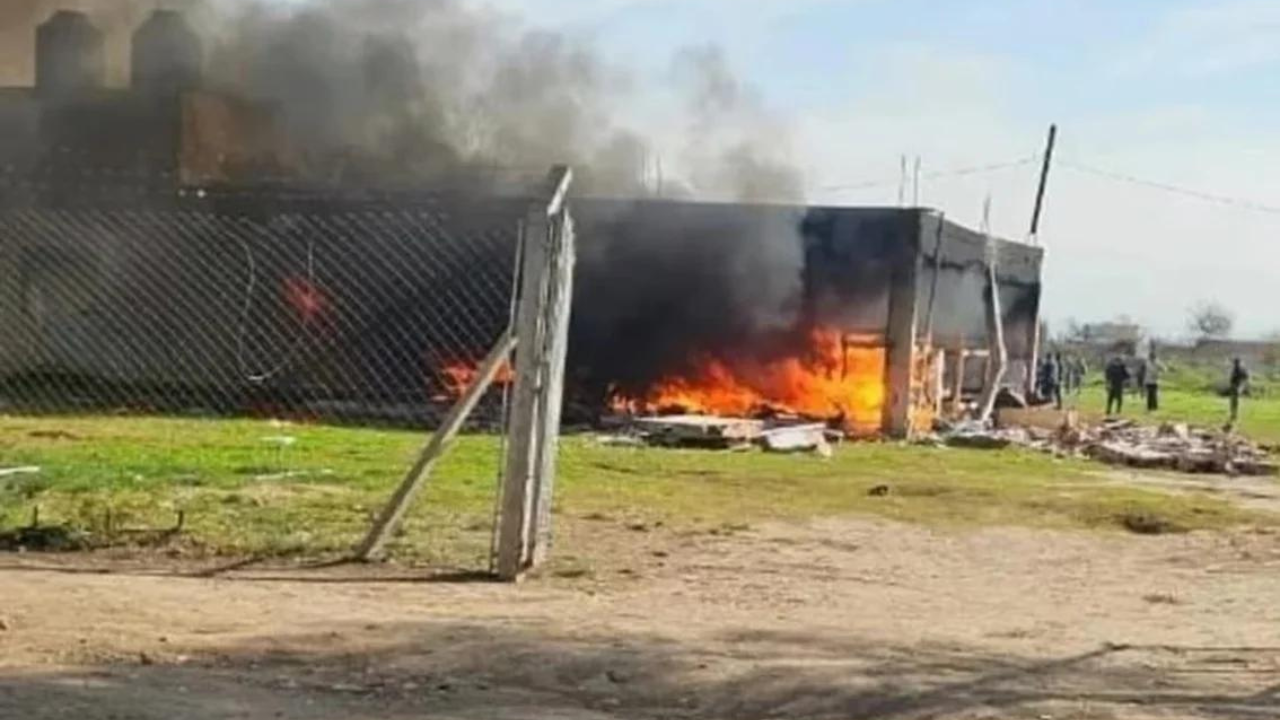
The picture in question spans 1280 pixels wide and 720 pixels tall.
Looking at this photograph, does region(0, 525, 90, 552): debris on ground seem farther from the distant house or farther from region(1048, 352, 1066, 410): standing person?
the distant house

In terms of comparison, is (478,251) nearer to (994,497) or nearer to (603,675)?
(994,497)

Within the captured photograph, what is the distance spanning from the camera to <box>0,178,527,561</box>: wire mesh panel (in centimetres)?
2230

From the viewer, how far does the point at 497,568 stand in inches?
339

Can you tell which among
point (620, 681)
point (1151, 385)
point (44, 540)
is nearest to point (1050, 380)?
point (1151, 385)

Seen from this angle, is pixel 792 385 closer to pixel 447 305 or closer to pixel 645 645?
pixel 447 305

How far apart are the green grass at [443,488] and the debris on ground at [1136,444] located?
126cm

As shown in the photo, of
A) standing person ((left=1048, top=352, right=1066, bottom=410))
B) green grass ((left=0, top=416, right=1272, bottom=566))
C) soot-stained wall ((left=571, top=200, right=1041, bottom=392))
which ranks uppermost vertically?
soot-stained wall ((left=571, top=200, right=1041, bottom=392))

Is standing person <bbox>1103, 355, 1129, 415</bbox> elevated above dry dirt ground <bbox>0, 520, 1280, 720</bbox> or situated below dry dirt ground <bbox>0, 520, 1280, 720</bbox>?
above

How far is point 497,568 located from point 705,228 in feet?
66.9

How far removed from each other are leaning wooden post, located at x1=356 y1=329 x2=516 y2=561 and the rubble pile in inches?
594

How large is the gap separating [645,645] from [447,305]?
1950 cm

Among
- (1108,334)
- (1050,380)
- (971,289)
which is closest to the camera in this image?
(971,289)

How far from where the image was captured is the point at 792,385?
Answer: 28.6 metres

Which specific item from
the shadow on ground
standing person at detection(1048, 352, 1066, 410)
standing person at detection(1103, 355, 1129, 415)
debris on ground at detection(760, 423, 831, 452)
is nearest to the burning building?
debris on ground at detection(760, 423, 831, 452)
